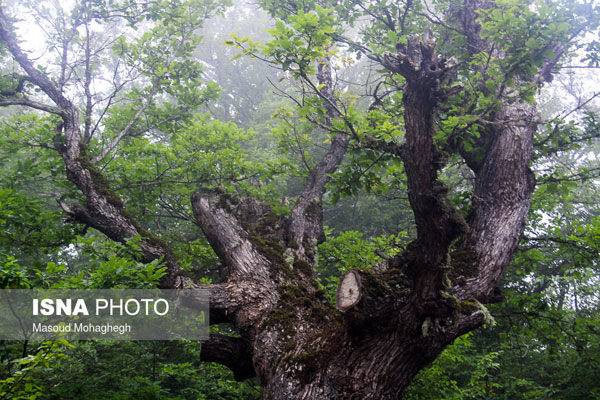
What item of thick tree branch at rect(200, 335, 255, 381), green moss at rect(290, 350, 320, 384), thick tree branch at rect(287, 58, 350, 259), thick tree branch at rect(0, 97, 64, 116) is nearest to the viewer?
green moss at rect(290, 350, 320, 384)

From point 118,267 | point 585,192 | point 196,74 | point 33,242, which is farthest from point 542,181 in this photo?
point 585,192

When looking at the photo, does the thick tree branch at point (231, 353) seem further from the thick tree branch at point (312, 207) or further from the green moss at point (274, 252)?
the thick tree branch at point (312, 207)

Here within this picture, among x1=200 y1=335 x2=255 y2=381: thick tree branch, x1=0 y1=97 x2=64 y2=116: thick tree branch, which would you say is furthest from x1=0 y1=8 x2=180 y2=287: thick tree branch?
x1=200 y1=335 x2=255 y2=381: thick tree branch

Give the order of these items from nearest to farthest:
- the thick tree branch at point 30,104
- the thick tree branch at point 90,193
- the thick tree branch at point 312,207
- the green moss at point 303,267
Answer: the thick tree branch at point 90,193 < the green moss at point 303,267 < the thick tree branch at point 312,207 < the thick tree branch at point 30,104

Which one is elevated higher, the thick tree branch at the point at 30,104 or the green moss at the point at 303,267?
the thick tree branch at the point at 30,104

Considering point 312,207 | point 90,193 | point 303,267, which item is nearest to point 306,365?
point 303,267

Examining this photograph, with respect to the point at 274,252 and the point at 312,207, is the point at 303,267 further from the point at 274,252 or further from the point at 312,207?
the point at 312,207

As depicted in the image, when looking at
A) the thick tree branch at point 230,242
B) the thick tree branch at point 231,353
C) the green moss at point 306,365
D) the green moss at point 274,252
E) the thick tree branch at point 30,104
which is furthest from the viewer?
the thick tree branch at point 30,104

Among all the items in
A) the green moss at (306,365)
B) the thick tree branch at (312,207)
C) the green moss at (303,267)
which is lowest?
the green moss at (306,365)

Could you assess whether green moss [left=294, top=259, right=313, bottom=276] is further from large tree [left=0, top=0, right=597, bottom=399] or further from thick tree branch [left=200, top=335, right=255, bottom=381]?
thick tree branch [left=200, top=335, right=255, bottom=381]

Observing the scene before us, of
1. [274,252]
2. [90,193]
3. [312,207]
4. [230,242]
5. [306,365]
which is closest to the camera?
[306,365]

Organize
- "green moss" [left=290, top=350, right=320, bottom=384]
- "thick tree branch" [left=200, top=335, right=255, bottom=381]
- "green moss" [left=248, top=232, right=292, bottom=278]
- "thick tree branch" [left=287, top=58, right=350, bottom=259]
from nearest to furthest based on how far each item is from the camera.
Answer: "green moss" [left=290, top=350, right=320, bottom=384] < "thick tree branch" [left=200, top=335, right=255, bottom=381] < "green moss" [left=248, top=232, right=292, bottom=278] < "thick tree branch" [left=287, top=58, right=350, bottom=259]

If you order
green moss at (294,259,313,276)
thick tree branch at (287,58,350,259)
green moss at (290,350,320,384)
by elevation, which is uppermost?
thick tree branch at (287,58,350,259)

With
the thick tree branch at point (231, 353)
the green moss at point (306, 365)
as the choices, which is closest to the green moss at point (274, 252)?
the thick tree branch at point (231, 353)
